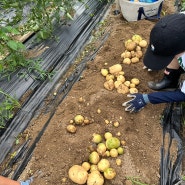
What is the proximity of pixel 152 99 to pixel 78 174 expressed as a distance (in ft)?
2.75

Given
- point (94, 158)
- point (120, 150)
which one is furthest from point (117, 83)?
point (94, 158)

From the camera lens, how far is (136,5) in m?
3.44

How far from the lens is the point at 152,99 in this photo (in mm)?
2223

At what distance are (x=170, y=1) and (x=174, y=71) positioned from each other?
191cm

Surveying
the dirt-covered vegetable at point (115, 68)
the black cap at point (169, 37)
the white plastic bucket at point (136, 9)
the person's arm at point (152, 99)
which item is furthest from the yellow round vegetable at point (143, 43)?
the black cap at point (169, 37)

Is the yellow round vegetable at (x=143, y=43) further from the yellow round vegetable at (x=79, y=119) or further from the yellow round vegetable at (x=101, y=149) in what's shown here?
the yellow round vegetable at (x=101, y=149)

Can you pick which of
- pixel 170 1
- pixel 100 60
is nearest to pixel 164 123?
pixel 100 60

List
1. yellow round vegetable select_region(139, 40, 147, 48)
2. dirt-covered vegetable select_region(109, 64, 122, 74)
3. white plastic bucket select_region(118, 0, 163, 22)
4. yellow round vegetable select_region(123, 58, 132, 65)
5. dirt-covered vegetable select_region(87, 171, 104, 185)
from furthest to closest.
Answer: white plastic bucket select_region(118, 0, 163, 22)
yellow round vegetable select_region(139, 40, 147, 48)
yellow round vegetable select_region(123, 58, 132, 65)
dirt-covered vegetable select_region(109, 64, 122, 74)
dirt-covered vegetable select_region(87, 171, 104, 185)

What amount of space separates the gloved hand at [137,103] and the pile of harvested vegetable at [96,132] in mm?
84

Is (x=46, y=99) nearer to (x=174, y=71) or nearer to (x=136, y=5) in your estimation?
(x=174, y=71)

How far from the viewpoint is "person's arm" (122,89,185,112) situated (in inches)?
85.2

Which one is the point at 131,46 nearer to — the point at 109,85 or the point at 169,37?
the point at 109,85

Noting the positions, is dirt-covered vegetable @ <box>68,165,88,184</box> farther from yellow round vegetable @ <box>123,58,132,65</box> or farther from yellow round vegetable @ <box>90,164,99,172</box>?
yellow round vegetable @ <box>123,58,132,65</box>

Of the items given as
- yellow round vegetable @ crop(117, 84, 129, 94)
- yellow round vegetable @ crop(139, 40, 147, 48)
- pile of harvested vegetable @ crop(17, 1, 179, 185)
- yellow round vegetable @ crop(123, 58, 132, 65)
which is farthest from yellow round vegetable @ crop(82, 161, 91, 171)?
yellow round vegetable @ crop(139, 40, 147, 48)
